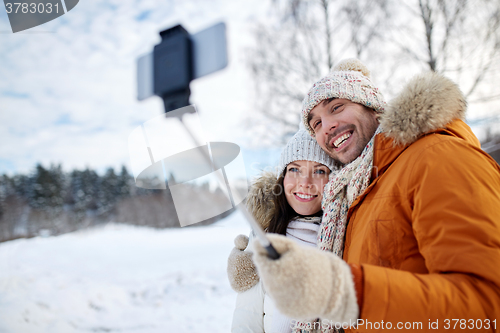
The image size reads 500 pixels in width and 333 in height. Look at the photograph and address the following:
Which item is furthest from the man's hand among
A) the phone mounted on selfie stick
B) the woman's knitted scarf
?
the woman's knitted scarf

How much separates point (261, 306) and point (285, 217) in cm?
62

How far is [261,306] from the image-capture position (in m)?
1.78

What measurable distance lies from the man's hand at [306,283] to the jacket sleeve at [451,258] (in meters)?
0.07

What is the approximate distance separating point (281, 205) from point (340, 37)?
5916mm

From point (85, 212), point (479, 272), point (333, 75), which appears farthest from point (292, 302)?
point (85, 212)

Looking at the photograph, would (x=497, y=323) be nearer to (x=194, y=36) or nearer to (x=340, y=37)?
(x=194, y=36)

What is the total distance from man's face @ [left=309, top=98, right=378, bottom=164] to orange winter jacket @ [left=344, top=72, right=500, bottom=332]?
1.17 feet

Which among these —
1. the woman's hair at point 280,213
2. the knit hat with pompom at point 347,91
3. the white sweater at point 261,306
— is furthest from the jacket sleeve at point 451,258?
the woman's hair at point 280,213

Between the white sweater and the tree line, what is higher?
the white sweater

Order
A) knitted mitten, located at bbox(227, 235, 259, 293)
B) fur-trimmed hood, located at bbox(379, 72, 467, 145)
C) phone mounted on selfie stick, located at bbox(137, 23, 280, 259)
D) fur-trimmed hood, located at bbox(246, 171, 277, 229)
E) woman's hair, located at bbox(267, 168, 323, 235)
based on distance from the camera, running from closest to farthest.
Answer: phone mounted on selfie stick, located at bbox(137, 23, 280, 259)
fur-trimmed hood, located at bbox(379, 72, 467, 145)
knitted mitten, located at bbox(227, 235, 259, 293)
woman's hair, located at bbox(267, 168, 323, 235)
fur-trimmed hood, located at bbox(246, 171, 277, 229)

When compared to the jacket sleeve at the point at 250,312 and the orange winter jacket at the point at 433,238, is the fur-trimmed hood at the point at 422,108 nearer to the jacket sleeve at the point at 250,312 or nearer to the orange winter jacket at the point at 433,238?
Result: the orange winter jacket at the point at 433,238

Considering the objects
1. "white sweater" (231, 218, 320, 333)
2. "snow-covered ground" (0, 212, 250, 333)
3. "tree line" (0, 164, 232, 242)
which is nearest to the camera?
"white sweater" (231, 218, 320, 333)

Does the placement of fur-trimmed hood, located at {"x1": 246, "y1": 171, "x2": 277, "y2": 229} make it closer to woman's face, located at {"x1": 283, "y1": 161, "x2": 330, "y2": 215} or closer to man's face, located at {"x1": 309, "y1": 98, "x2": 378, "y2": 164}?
woman's face, located at {"x1": 283, "y1": 161, "x2": 330, "y2": 215}

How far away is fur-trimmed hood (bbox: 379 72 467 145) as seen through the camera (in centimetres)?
108
